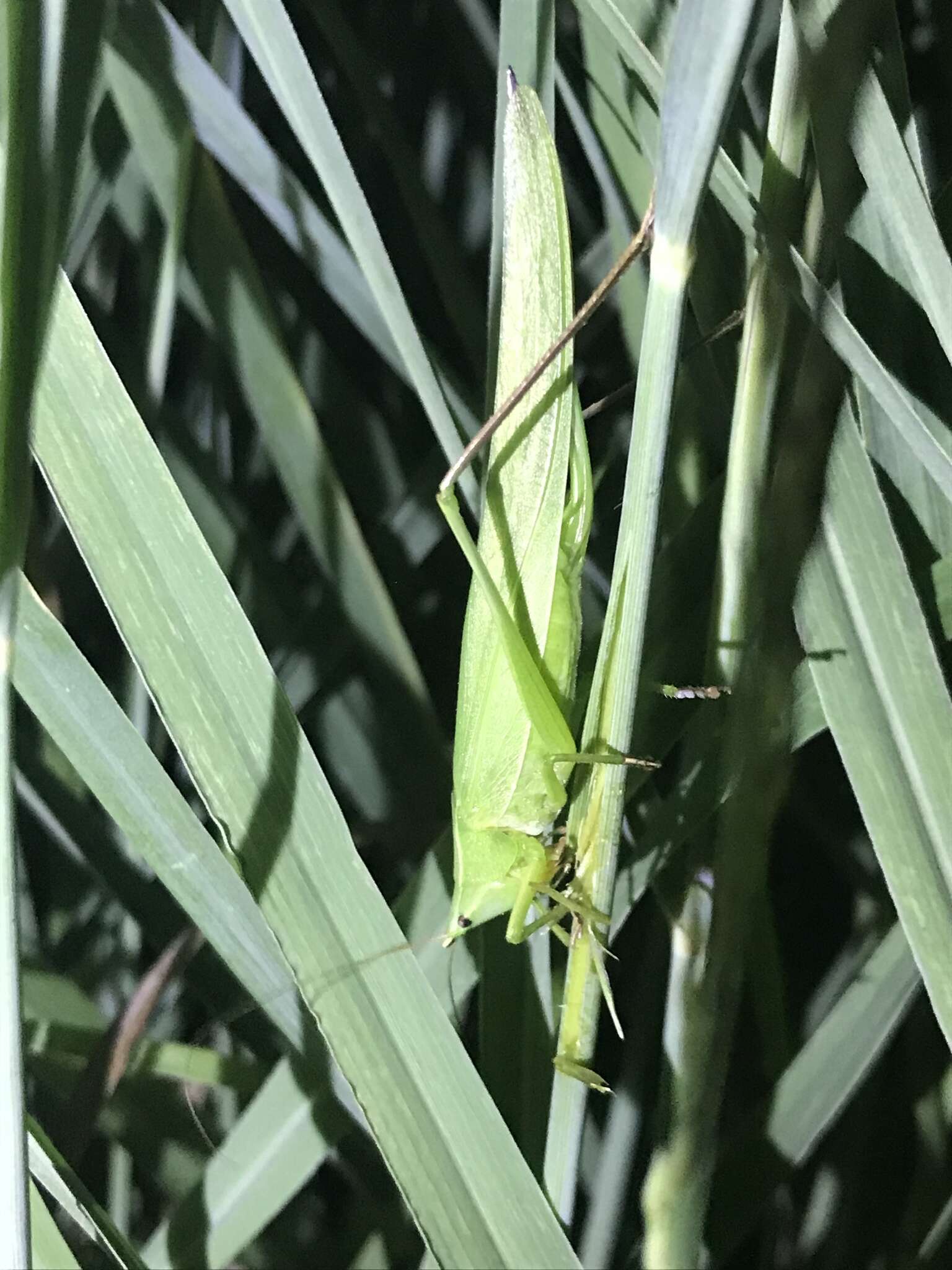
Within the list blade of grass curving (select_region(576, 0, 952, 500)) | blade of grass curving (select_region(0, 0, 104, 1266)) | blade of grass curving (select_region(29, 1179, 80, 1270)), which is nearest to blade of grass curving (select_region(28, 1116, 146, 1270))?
blade of grass curving (select_region(29, 1179, 80, 1270))

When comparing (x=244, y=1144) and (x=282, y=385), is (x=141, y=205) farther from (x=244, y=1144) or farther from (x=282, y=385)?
(x=244, y=1144)

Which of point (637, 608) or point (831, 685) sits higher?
point (637, 608)

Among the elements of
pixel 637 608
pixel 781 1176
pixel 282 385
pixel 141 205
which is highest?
pixel 141 205

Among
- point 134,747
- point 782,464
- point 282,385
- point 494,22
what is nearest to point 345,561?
point 282,385

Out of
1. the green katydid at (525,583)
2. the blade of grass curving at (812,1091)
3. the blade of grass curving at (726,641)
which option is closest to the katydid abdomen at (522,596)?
the green katydid at (525,583)

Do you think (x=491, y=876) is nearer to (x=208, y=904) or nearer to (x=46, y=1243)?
(x=208, y=904)

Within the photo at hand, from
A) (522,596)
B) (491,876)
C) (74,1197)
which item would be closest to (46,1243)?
(74,1197)
